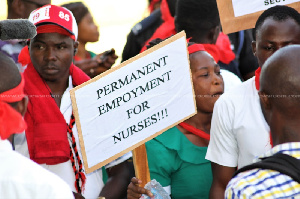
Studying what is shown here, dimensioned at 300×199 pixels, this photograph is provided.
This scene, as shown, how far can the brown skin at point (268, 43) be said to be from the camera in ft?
10.7

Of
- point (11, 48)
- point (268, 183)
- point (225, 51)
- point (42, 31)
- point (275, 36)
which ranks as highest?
point (42, 31)

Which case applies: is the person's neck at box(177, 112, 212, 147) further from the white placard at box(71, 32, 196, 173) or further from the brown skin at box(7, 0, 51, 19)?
the brown skin at box(7, 0, 51, 19)

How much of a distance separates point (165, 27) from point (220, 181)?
224cm

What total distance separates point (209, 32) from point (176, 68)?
1332 millimetres

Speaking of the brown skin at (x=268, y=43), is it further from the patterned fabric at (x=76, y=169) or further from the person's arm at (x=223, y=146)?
the patterned fabric at (x=76, y=169)

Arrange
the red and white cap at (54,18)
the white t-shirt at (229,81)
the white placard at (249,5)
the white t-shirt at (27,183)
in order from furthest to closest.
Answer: the white t-shirt at (229,81) < the white placard at (249,5) < the red and white cap at (54,18) < the white t-shirt at (27,183)

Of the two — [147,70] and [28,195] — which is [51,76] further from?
[28,195]

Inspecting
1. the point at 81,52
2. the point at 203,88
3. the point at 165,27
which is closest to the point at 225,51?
the point at 165,27

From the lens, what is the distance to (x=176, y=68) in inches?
136

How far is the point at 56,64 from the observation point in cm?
357

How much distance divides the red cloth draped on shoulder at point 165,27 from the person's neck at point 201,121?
1322mm

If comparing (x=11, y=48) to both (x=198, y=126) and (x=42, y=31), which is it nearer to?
(x=42, y=31)

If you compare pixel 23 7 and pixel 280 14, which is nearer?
pixel 280 14

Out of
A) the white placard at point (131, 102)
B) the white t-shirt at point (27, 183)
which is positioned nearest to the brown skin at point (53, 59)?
the white placard at point (131, 102)
